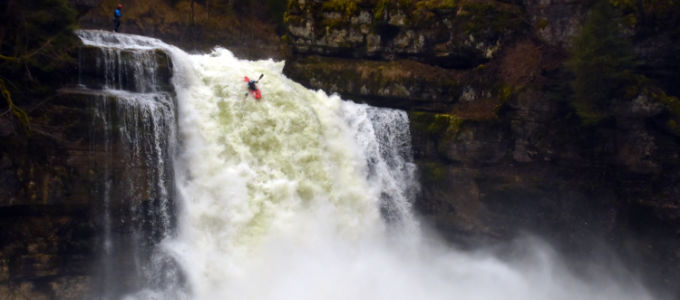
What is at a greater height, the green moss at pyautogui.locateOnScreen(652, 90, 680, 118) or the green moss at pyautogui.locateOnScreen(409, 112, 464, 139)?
the green moss at pyautogui.locateOnScreen(652, 90, 680, 118)

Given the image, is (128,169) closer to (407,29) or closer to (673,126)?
(407,29)

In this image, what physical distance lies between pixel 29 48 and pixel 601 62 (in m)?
14.8

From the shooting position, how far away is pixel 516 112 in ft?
48.2

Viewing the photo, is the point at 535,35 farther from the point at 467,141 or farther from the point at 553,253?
the point at 553,253

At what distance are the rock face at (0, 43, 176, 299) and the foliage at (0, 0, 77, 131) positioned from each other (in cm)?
49

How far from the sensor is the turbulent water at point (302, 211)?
11.3 metres

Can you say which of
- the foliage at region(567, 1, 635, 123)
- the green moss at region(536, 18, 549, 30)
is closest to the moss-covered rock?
the green moss at region(536, 18, 549, 30)

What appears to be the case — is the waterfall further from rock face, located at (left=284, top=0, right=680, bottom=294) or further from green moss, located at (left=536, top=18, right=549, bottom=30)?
green moss, located at (left=536, top=18, right=549, bottom=30)

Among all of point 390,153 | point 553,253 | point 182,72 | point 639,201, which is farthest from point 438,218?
point 182,72

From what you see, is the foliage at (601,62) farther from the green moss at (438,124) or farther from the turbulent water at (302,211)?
the turbulent water at (302,211)

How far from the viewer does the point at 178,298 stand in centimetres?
1110

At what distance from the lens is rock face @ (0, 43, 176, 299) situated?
986 centimetres

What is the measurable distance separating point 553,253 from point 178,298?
11663 millimetres

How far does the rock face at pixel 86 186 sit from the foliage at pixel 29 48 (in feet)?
1.60
